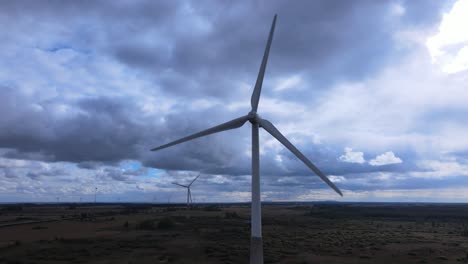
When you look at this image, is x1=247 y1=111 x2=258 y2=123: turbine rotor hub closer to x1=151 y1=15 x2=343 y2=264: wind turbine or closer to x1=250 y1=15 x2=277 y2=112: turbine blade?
x1=151 y1=15 x2=343 y2=264: wind turbine

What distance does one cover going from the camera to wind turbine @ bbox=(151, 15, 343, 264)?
29219 millimetres

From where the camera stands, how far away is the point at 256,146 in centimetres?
3139

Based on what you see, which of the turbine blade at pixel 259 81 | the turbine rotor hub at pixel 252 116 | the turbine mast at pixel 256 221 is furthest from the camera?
the turbine blade at pixel 259 81

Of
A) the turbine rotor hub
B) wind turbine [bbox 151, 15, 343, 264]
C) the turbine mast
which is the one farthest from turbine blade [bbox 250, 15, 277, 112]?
the turbine mast

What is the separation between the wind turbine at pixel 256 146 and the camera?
2922cm

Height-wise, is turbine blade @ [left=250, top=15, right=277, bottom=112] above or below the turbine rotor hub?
above

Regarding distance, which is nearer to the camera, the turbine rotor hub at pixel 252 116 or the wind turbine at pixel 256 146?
the wind turbine at pixel 256 146

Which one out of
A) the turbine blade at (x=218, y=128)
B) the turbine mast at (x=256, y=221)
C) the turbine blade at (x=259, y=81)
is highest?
the turbine blade at (x=259, y=81)

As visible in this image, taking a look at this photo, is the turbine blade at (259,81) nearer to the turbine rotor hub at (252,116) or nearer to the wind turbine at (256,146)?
the wind turbine at (256,146)

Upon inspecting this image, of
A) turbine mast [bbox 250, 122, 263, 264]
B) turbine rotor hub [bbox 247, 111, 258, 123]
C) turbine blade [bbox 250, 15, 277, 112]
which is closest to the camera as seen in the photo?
turbine mast [bbox 250, 122, 263, 264]

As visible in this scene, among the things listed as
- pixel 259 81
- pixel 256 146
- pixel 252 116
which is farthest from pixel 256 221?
pixel 259 81

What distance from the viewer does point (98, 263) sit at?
154ft

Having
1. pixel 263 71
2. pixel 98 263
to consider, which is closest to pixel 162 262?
pixel 98 263

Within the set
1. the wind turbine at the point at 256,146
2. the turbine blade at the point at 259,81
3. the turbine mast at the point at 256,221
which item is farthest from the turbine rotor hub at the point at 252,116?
the turbine mast at the point at 256,221
